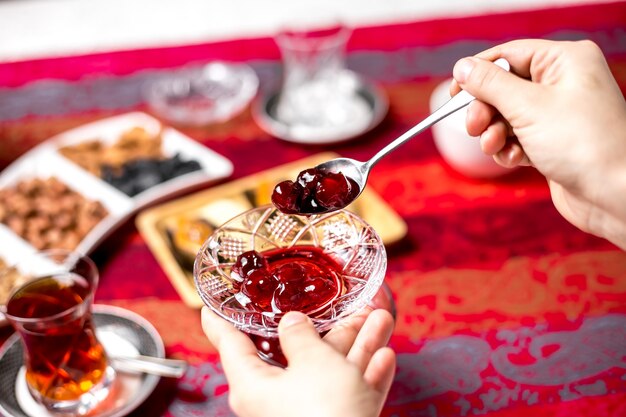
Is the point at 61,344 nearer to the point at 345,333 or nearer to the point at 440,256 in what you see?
the point at 345,333

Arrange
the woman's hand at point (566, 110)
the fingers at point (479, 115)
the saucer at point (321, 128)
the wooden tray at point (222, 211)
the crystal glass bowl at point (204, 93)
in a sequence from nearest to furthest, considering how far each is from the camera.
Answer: the woman's hand at point (566, 110), the fingers at point (479, 115), the wooden tray at point (222, 211), the saucer at point (321, 128), the crystal glass bowl at point (204, 93)

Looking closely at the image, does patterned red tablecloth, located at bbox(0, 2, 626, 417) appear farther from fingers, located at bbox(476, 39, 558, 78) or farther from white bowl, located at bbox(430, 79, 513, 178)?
fingers, located at bbox(476, 39, 558, 78)

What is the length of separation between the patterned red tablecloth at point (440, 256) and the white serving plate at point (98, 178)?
5 centimetres

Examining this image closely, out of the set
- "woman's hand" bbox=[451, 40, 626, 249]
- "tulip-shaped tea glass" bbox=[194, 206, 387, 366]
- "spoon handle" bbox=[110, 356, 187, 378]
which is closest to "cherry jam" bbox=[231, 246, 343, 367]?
"tulip-shaped tea glass" bbox=[194, 206, 387, 366]

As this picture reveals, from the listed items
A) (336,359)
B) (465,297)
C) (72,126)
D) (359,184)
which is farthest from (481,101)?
(72,126)

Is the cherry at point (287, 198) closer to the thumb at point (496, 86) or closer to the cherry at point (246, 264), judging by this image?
the cherry at point (246, 264)

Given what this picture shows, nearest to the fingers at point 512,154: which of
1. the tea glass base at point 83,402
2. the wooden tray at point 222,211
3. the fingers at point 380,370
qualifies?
the wooden tray at point 222,211

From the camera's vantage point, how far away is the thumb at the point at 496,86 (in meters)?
1.01

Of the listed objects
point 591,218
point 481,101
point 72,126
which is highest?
point 481,101

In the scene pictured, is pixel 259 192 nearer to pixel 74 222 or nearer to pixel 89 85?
pixel 74 222

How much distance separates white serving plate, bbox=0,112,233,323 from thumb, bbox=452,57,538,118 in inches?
27.1

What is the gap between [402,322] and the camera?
123cm

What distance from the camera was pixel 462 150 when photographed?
150 cm

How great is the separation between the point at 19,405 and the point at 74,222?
0.47 meters
